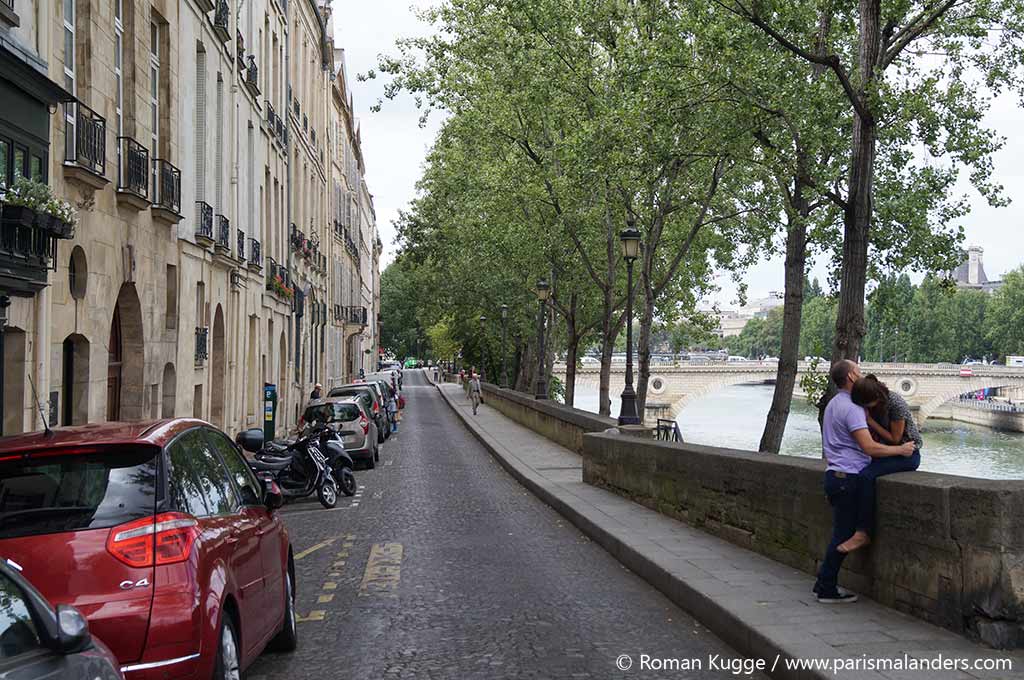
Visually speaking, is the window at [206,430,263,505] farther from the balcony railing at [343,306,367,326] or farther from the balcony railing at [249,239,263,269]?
the balcony railing at [343,306,367,326]

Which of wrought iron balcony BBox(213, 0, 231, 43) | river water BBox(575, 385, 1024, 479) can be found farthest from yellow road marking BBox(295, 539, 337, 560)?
river water BBox(575, 385, 1024, 479)

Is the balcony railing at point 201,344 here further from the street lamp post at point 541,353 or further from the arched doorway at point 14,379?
the street lamp post at point 541,353

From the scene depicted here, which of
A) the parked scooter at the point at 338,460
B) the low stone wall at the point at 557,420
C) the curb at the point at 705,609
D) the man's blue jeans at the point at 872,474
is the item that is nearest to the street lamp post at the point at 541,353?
the low stone wall at the point at 557,420

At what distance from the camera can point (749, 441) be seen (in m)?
64.4

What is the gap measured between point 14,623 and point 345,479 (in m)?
13.7

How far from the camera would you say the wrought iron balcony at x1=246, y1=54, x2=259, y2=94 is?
82.4 feet

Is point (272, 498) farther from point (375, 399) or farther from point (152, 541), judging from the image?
point (375, 399)

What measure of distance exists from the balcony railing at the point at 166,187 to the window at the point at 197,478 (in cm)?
1106

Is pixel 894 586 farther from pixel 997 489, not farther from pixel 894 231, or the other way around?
pixel 894 231

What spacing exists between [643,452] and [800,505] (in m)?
5.23

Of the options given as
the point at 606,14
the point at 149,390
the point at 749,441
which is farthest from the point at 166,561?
the point at 749,441

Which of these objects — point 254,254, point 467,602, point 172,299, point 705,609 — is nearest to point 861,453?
point 705,609

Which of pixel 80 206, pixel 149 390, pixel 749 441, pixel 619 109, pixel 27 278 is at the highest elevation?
pixel 619 109

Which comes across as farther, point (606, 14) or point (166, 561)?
point (606, 14)
